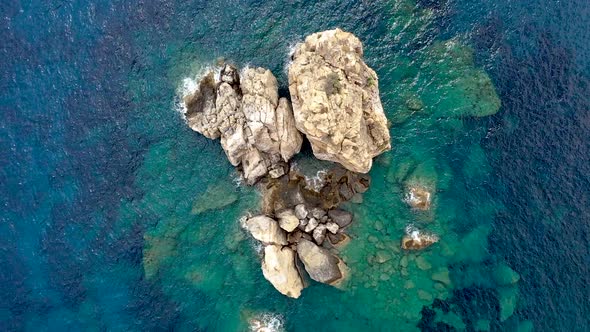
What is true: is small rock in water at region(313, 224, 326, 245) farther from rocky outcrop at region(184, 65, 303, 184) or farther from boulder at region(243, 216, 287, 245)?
rocky outcrop at region(184, 65, 303, 184)

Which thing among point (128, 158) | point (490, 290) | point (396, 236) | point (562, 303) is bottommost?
point (562, 303)

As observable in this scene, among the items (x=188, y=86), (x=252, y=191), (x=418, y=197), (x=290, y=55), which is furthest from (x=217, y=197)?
(x=418, y=197)

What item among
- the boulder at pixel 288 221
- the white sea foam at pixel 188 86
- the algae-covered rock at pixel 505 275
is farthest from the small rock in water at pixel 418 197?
the white sea foam at pixel 188 86

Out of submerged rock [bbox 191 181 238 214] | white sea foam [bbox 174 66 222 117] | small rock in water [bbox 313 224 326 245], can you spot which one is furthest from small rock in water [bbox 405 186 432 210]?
white sea foam [bbox 174 66 222 117]

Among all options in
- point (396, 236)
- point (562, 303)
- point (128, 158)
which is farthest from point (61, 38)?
point (562, 303)

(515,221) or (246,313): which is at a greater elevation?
(246,313)

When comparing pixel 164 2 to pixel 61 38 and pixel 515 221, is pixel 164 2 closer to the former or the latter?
pixel 61 38

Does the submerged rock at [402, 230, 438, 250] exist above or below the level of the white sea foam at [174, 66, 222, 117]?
below
